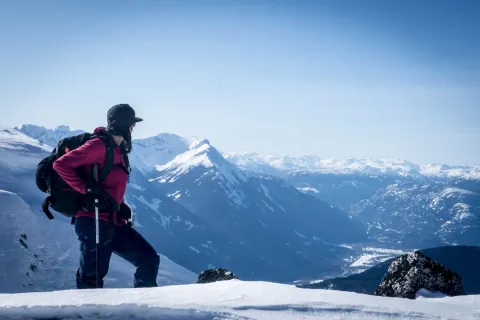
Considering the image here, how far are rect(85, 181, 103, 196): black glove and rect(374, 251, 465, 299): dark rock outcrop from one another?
7287mm

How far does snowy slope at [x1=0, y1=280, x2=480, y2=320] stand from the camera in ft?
12.6

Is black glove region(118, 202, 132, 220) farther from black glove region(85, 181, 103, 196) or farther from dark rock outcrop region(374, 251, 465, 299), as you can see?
dark rock outcrop region(374, 251, 465, 299)

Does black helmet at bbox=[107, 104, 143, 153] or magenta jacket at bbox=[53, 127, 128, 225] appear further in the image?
black helmet at bbox=[107, 104, 143, 153]

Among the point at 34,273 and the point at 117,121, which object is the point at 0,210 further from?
the point at 117,121

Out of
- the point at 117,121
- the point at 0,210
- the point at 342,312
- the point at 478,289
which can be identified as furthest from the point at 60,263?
the point at 478,289

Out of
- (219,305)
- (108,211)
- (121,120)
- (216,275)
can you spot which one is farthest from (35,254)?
(219,305)

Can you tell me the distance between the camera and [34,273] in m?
36.1

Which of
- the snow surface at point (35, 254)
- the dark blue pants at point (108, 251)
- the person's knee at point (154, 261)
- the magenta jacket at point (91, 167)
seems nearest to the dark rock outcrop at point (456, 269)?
the snow surface at point (35, 254)

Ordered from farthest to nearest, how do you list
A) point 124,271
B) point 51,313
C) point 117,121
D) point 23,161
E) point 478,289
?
point 478,289 < point 23,161 < point 124,271 < point 117,121 < point 51,313

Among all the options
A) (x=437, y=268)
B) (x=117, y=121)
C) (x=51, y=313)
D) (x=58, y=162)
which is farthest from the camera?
(x=437, y=268)

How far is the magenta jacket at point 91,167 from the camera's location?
6062 millimetres

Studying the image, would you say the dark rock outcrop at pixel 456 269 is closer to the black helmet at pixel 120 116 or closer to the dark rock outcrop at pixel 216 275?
the dark rock outcrop at pixel 216 275

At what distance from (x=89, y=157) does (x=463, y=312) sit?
6.30 m

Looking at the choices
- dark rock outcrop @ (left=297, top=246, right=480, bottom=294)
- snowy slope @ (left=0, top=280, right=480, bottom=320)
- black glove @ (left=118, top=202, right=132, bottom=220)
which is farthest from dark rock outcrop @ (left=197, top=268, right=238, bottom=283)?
dark rock outcrop @ (left=297, top=246, right=480, bottom=294)
